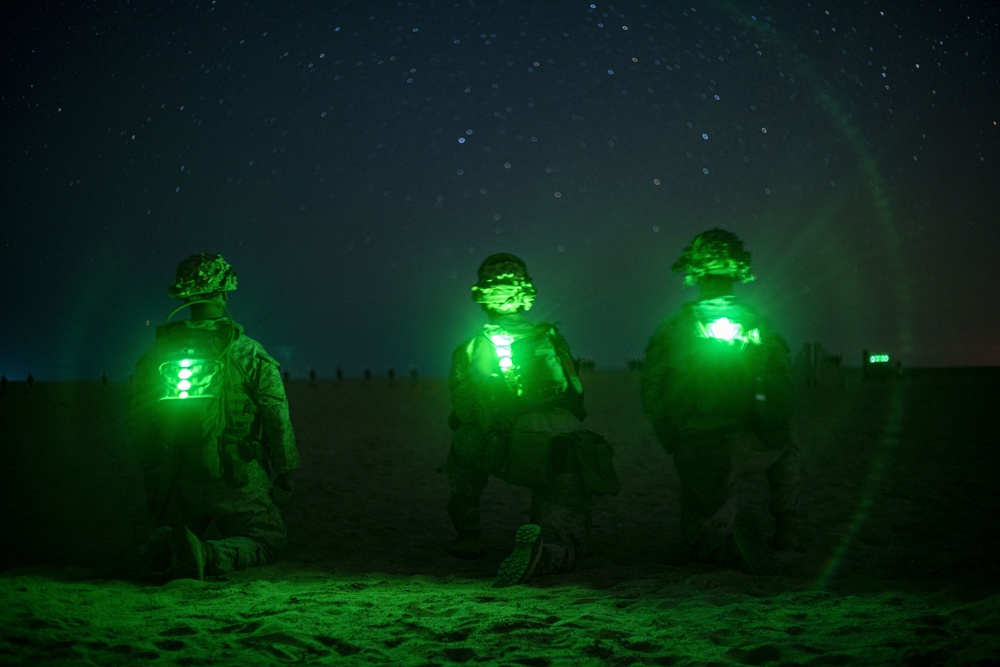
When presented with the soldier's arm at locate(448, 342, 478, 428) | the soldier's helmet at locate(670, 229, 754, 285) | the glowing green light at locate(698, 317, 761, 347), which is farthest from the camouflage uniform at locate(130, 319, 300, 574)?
the soldier's helmet at locate(670, 229, 754, 285)

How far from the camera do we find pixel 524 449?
5.11 metres

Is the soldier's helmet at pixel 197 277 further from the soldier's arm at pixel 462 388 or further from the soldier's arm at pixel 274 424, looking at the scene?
the soldier's arm at pixel 462 388

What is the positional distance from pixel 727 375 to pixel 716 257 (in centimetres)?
91

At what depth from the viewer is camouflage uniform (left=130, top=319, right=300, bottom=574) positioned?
504cm

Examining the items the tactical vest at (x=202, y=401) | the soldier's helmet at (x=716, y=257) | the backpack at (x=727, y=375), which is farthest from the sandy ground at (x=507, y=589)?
the soldier's helmet at (x=716, y=257)

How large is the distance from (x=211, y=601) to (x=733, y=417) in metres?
3.58

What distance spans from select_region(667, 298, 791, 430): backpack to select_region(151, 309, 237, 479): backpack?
324 centimetres

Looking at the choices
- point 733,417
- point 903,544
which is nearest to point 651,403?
point 733,417

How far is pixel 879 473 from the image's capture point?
937 centimetres

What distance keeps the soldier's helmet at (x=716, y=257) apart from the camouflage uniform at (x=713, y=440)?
21 cm

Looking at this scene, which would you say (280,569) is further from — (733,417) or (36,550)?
(733,417)

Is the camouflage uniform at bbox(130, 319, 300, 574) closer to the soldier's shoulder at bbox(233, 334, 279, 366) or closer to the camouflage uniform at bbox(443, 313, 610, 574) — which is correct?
the soldier's shoulder at bbox(233, 334, 279, 366)

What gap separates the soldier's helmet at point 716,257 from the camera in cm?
530

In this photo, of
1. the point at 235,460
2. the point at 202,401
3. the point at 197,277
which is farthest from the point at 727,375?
the point at 197,277
